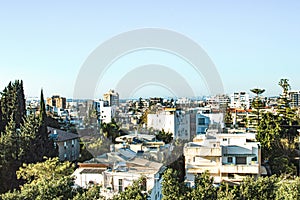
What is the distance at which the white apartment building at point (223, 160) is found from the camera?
421 inches

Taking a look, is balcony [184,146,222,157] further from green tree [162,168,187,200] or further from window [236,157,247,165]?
green tree [162,168,187,200]

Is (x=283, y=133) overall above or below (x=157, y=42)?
below

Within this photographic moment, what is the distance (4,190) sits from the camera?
36.0 ft

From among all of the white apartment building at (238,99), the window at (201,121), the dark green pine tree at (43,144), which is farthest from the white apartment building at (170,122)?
the white apartment building at (238,99)

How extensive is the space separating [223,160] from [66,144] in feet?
27.0

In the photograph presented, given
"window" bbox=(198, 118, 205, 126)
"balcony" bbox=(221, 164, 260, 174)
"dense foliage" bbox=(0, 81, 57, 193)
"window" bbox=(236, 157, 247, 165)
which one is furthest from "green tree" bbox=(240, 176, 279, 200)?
"window" bbox=(198, 118, 205, 126)

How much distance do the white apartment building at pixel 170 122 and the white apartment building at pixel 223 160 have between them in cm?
775

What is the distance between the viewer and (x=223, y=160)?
11.0 metres

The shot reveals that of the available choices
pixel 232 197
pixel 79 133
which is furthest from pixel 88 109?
pixel 232 197

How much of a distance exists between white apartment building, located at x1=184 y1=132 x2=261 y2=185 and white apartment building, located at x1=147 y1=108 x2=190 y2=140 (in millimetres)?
7753

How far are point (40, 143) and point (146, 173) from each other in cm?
561

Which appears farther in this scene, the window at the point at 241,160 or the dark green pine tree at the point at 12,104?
the dark green pine tree at the point at 12,104

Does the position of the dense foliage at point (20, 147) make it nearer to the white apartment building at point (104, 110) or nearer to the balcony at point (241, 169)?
the balcony at point (241, 169)

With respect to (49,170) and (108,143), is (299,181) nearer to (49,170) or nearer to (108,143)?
(49,170)
